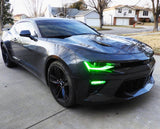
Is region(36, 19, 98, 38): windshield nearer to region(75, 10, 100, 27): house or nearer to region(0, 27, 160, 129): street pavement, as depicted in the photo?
region(0, 27, 160, 129): street pavement

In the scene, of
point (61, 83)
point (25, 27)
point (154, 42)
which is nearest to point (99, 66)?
point (61, 83)

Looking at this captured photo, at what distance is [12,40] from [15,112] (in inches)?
92.0

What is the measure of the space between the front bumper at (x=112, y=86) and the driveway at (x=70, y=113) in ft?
0.98

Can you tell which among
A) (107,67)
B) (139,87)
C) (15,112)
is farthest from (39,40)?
(139,87)

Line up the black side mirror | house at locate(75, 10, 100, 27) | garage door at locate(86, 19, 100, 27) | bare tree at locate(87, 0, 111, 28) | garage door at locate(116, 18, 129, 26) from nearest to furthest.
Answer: the black side mirror, bare tree at locate(87, 0, 111, 28), house at locate(75, 10, 100, 27), garage door at locate(86, 19, 100, 27), garage door at locate(116, 18, 129, 26)

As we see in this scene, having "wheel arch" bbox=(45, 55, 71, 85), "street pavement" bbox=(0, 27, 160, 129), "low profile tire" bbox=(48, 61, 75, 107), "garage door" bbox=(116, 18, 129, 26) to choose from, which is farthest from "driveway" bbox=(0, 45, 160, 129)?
"garage door" bbox=(116, 18, 129, 26)

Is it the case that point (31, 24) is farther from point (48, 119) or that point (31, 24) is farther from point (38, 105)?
point (48, 119)

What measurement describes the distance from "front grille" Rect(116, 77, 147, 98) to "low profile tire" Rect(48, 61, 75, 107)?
656 mm

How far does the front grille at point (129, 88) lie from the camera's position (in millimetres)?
2041

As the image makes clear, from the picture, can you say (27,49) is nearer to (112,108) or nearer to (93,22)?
(112,108)

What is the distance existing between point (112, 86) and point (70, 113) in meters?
0.78

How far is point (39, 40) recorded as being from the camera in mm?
2805

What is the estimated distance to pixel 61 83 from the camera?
7.82ft

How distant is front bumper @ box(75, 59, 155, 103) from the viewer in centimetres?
192
